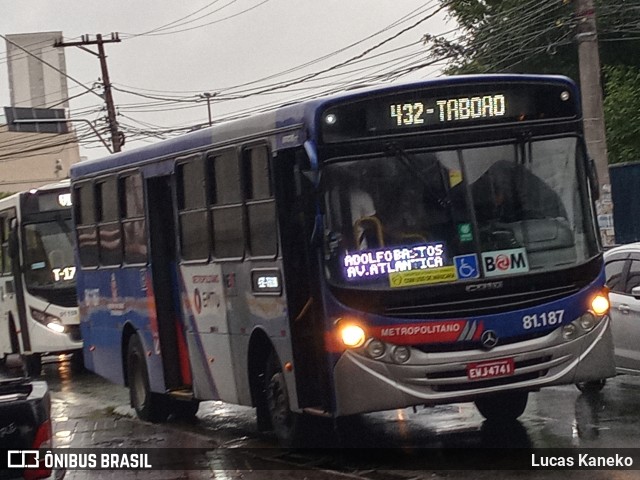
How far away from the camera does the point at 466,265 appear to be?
1051 cm

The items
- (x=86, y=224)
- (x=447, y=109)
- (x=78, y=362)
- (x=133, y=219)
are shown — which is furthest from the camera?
(x=78, y=362)

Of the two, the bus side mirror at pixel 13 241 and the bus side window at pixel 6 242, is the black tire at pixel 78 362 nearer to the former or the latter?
the bus side window at pixel 6 242

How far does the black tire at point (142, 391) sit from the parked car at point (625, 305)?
5297mm

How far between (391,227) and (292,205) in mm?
1129

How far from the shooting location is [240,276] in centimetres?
1227

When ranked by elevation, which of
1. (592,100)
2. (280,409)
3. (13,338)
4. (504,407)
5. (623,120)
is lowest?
(504,407)

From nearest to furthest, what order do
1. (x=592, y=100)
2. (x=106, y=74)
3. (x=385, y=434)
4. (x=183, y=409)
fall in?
(x=385, y=434), (x=183, y=409), (x=592, y=100), (x=106, y=74)

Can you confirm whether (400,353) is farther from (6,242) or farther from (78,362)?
(78,362)

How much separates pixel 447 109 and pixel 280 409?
3.09 m

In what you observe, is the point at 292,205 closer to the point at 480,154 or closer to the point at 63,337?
the point at 480,154

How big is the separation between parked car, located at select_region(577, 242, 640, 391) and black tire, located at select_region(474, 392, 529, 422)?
1482 millimetres

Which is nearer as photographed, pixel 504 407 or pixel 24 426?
pixel 24 426

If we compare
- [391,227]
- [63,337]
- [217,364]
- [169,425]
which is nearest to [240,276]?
[217,364]

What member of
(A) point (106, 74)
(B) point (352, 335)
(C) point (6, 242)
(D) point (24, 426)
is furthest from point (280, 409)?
(A) point (106, 74)
